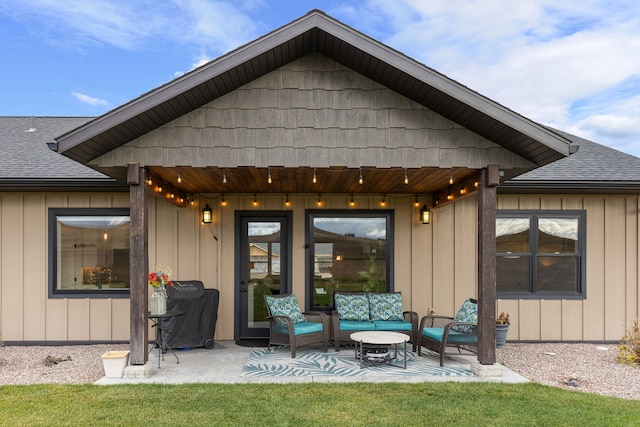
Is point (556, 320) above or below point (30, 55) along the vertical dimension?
below

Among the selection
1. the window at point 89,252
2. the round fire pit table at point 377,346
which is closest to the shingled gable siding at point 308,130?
the round fire pit table at point 377,346

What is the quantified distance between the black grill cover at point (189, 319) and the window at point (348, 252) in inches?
71.4

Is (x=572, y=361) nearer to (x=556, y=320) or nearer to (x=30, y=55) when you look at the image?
(x=556, y=320)

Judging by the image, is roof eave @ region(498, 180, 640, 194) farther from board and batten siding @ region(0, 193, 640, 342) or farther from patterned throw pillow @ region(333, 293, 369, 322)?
patterned throw pillow @ region(333, 293, 369, 322)

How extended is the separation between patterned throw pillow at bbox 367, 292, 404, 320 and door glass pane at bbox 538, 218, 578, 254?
2.72 meters

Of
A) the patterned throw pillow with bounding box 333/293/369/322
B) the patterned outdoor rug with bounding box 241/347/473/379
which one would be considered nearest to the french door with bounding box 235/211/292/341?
the patterned throw pillow with bounding box 333/293/369/322

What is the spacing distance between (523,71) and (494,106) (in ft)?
43.4

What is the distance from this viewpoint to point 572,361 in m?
6.11

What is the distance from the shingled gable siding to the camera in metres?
4.98

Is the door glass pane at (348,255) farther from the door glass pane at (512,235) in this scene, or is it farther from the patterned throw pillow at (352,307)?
the door glass pane at (512,235)

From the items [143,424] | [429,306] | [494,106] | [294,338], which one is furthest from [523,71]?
[143,424]

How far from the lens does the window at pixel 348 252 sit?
756 centimetres

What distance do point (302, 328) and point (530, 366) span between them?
307 centimetres

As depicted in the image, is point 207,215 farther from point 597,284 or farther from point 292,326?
point 597,284
